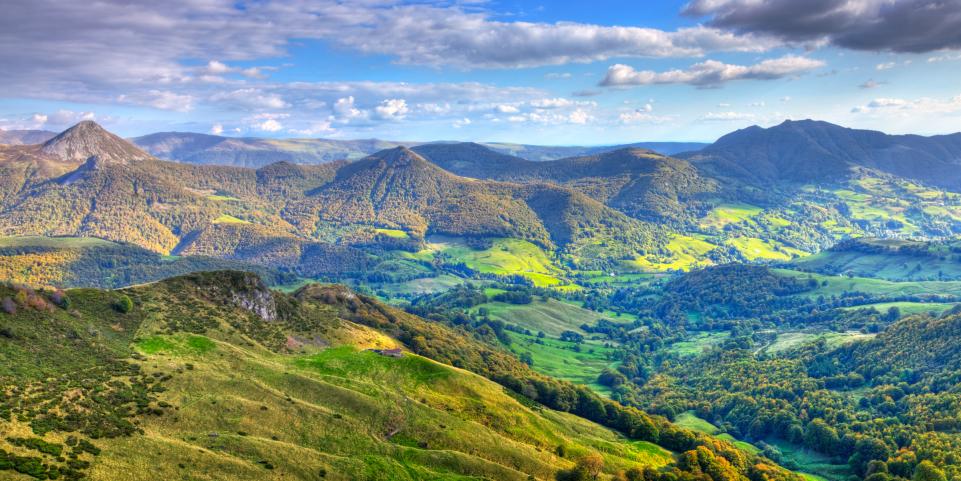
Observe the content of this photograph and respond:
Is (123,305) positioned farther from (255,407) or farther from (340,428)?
(340,428)

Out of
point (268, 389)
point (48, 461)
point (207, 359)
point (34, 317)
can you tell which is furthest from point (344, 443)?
point (34, 317)

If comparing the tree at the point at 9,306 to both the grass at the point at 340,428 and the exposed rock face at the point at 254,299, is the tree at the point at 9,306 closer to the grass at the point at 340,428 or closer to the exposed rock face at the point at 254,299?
the grass at the point at 340,428

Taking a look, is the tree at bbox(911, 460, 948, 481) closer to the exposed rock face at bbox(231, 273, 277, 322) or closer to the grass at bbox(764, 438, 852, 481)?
the grass at bbox(764, 438, 852, 481)

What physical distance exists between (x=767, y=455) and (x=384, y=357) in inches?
5187

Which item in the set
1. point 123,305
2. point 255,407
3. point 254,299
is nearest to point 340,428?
point 255,407

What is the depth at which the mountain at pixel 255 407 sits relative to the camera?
76062 millimetres

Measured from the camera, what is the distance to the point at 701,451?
13588cm

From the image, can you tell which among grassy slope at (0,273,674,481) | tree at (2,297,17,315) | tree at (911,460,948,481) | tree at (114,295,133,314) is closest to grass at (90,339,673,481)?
grassy slope at (0,273,674,481)

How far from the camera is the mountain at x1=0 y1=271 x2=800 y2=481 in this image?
2995 inches

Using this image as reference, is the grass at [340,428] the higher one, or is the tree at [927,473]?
Result: the grass at [340,428]

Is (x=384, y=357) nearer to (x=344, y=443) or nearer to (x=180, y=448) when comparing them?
(x=344, y=443)

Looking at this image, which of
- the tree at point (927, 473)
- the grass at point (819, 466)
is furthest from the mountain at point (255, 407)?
the grass at point (819, 466)

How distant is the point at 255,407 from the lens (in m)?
96.3

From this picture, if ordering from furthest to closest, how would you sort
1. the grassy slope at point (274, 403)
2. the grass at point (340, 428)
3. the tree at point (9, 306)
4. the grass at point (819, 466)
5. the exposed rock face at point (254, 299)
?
the grass at point (819, 466) → the exposed rock face at point (254, 299) → the tree at point (9, 306) → the grassy slope at point (274, 403) → the grass at point (340, 428)
